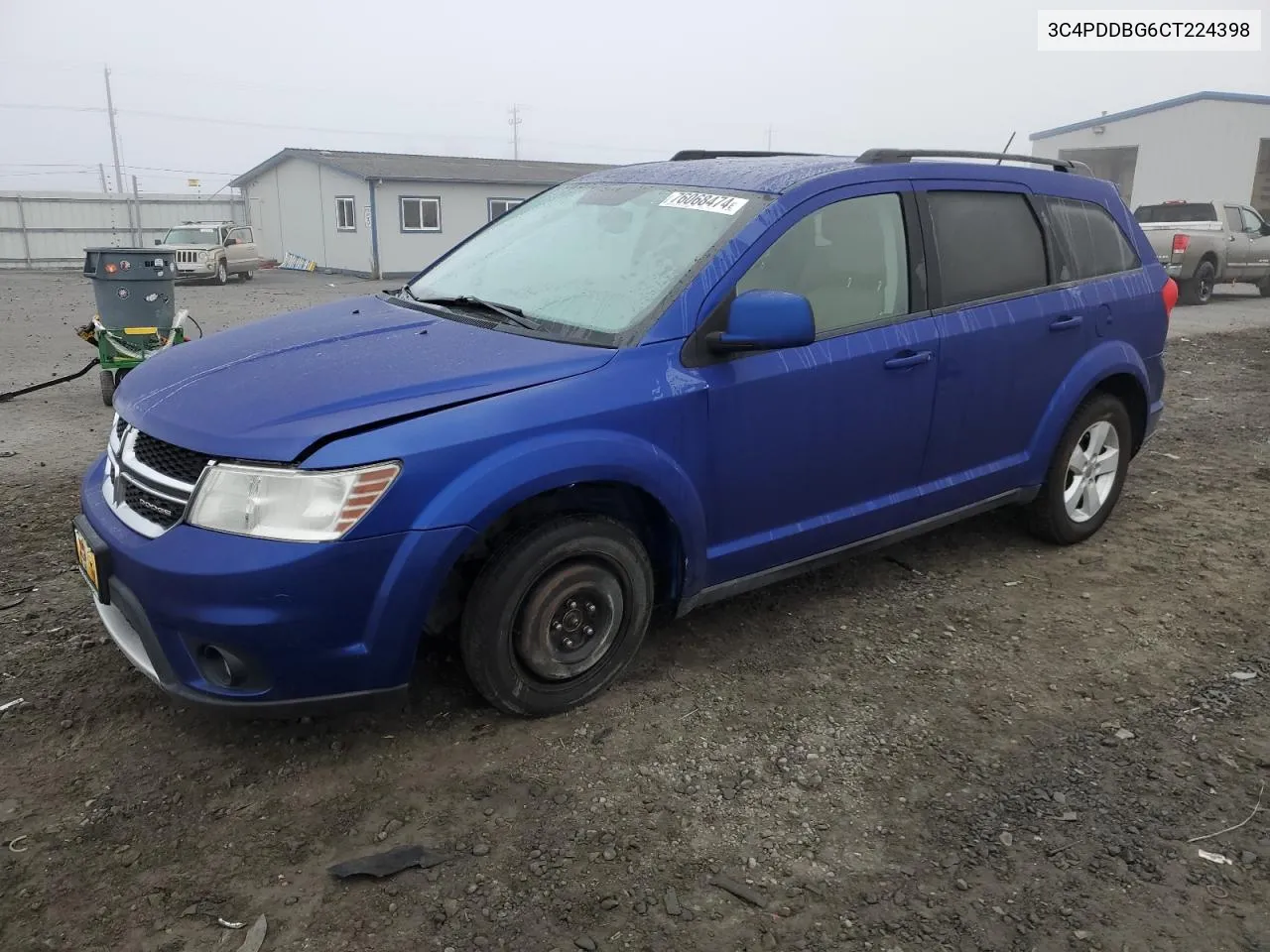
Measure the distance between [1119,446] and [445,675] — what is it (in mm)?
3526

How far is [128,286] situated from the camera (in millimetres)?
8211

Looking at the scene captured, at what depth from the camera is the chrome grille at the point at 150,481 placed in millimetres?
2775

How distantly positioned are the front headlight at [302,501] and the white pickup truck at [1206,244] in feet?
55.2

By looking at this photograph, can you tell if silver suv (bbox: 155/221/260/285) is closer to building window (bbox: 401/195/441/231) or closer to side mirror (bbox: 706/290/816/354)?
building window (bbox: 401/195/441/231)

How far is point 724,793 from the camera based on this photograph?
2.89 metres

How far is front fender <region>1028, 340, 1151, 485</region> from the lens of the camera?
4426 millimetres

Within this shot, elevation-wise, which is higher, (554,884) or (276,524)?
(276,524)

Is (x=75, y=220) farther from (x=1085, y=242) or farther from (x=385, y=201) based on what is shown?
(x=1085, y=242)

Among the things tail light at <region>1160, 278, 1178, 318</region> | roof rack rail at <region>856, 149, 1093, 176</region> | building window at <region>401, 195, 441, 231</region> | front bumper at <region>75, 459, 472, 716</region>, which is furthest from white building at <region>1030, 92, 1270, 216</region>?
front bumper at <region>75, 459, 472, 716</region>

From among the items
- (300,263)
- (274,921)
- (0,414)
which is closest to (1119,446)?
(274,921)

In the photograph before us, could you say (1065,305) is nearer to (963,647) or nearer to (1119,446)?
(1119,446)

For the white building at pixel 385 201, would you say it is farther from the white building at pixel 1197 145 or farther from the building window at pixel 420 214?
the white building at pixel 1197 145

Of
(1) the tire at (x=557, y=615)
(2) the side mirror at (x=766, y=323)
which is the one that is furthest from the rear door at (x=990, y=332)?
(1) the tire at (x=557, y=615)

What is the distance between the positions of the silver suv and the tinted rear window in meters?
21.2
